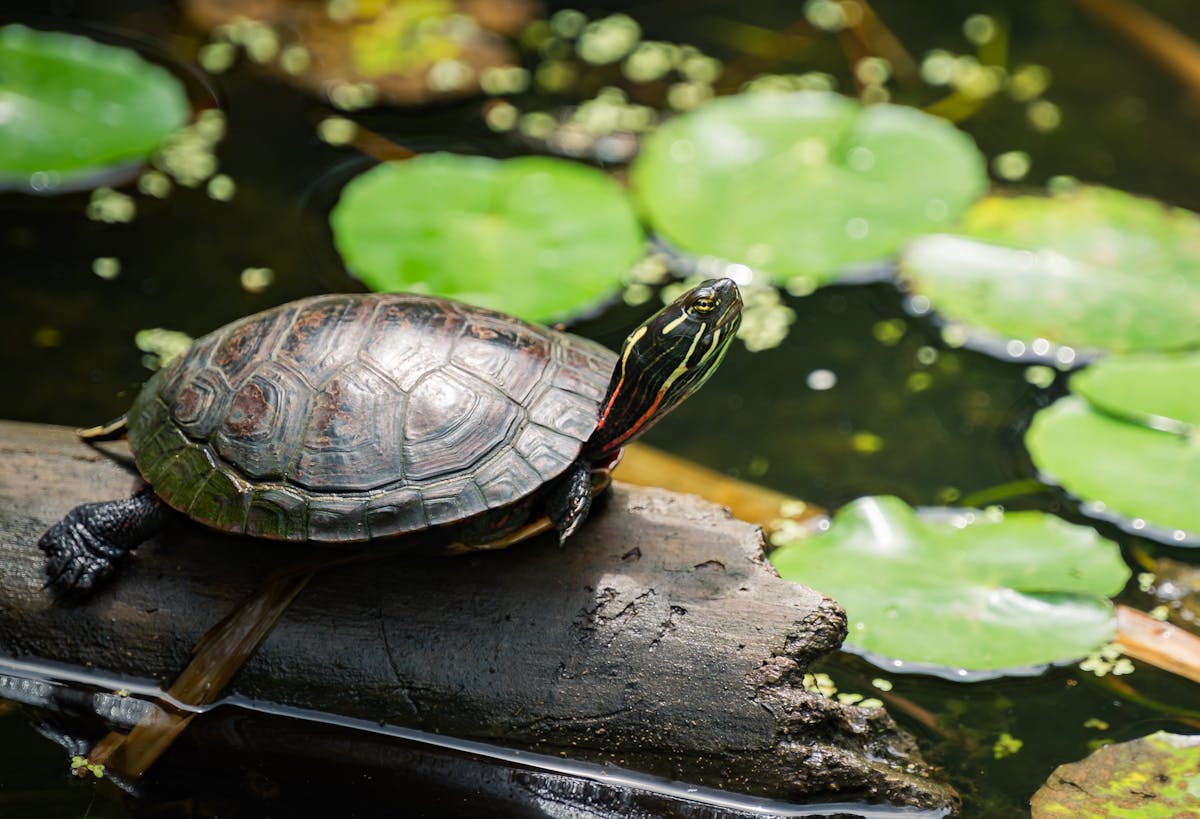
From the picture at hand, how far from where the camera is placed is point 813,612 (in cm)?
293

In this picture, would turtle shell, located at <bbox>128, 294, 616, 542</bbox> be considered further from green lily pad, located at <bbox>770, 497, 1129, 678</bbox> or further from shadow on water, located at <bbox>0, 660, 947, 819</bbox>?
green lily pad, located at <bbox>770, 497, 1129, 678</bbox>

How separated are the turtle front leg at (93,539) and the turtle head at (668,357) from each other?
1.19 metres

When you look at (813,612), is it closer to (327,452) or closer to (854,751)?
(854,751)

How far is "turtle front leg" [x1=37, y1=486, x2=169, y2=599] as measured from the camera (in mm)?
3031

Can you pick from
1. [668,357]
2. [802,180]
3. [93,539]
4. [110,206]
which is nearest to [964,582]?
[668,357]

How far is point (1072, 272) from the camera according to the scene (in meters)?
4.43

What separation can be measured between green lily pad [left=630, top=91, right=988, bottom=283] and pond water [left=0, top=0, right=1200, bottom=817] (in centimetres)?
24

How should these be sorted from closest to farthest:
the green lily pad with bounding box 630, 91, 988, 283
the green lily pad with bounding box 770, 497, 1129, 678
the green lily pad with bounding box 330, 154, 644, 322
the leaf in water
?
the green lily pad with bounding box 770, 497, 1129, 678
the leaf in water
the green lily pad with bounding box 330, 154, 644, 322
the green lily pad with bounding box 630, 91, 988, 283

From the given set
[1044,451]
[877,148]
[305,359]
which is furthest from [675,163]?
[305,359]

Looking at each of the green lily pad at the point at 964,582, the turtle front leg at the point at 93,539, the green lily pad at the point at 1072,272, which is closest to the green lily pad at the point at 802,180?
the green lily pad at the point at 1072,272

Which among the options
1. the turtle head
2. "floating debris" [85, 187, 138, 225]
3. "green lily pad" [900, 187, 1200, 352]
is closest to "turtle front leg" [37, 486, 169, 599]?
the turtle head

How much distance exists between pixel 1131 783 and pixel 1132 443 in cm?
121

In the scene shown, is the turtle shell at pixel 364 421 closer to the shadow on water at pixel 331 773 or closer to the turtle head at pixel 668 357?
the turtle head at pixel 668 357

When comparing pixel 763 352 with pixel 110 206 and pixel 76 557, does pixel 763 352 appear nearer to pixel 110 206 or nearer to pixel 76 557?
pixel 76 557
